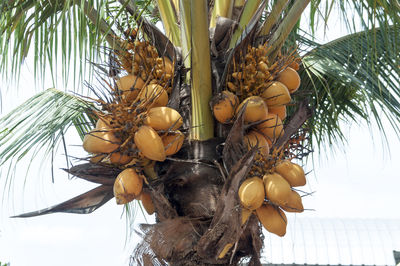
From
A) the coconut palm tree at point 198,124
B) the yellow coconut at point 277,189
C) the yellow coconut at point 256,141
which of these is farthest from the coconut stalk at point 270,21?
the yellow coconut at point 277,189

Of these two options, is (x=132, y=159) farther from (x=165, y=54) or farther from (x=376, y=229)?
(x=376, y=229)

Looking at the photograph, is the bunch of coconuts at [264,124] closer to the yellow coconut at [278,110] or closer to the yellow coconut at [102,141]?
the yellow coconut at [278,110]

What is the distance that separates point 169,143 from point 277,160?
1.39 feet

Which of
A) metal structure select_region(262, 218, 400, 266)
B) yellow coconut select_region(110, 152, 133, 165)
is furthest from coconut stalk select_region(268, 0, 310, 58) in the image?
metal structure select_region(262, 218, 400, 266)

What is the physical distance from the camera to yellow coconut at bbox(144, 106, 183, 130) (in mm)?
2021

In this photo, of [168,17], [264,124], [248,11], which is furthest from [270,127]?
[168,17]

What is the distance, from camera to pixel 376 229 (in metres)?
10.6

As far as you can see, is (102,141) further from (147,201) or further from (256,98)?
(256,98)

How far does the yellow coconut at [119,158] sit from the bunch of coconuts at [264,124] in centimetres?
39

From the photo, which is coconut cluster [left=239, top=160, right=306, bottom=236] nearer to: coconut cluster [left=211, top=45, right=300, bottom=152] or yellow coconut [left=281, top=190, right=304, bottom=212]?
yellow coconut [left=281, top=190, right=304, bottom=212]

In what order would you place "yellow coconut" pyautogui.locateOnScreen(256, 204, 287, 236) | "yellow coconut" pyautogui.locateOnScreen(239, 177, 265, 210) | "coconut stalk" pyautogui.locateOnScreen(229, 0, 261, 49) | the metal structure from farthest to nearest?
the metal structure < "coconut stalk" pyautogui.locateOnScreen(229, 0, 261, 49) < "yellow coconut" pyautogui.locateOnScreen(256, 204, 287, 236) < "yellow coconut" pyautogui.locateOnScreen(239, 177, 265, 210)

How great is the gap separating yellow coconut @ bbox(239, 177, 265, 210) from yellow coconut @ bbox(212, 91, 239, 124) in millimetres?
291

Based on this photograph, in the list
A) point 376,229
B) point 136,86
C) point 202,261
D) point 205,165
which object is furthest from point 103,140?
point 376,229

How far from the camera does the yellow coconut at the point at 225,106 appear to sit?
2.11 metres
